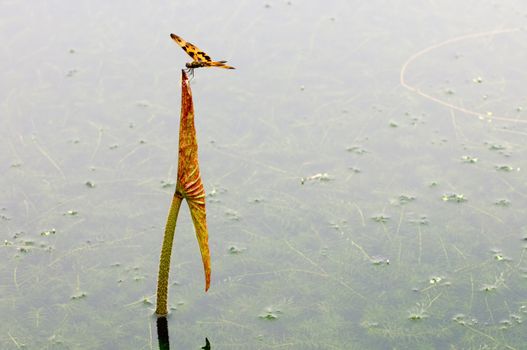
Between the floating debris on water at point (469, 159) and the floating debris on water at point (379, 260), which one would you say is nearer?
the floating debris on water at point (379, 260)

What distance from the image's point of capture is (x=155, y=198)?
16.1 ft

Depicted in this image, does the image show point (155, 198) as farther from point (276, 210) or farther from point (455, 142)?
point (455, 142)

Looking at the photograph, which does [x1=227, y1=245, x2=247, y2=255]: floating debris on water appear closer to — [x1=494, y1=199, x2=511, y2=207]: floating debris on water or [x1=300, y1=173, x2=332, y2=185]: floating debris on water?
[x1=300, y1=173, x2=332, y2=185]: floating debris on water

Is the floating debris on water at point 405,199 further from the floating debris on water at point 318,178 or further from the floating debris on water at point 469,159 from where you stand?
the floating debris on water at point 469,159

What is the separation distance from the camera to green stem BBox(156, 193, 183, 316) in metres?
3.66

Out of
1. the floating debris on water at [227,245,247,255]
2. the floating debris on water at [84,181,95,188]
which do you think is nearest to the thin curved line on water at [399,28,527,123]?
the floating debris on water at [227,245,247,255]

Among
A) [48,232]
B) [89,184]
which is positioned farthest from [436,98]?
[48,232]

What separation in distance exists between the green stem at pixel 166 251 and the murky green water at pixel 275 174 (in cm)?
18

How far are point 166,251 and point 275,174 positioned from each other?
1.55 metres

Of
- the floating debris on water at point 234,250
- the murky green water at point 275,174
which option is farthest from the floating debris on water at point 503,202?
the floating debris on water at point 234,250

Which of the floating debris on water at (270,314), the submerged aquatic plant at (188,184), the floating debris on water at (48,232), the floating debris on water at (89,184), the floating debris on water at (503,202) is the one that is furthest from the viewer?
the floating debris on water at (89,184)

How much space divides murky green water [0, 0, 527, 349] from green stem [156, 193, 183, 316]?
0.18 metres

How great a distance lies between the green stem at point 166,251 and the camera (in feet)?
12.0

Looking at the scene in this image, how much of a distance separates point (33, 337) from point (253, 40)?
325 centimetres
